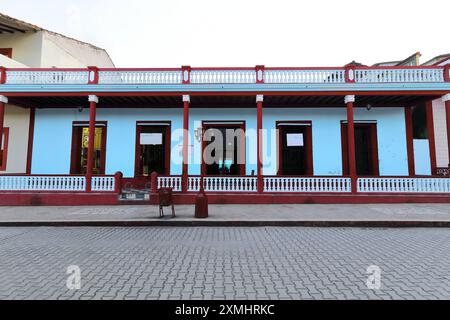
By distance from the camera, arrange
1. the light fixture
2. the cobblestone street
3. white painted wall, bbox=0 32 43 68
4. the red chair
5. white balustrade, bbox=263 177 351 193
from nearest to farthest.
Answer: the cobblestone street → the red chair → white balustrade, bbox=263 177 351 193 → the light fixture → white painted wall, bbox=0 32 43 68

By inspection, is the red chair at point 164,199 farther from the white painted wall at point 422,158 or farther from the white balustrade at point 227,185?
the white painted wall at point 422,158

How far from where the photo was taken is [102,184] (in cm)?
1027

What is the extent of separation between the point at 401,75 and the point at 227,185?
28.2 ft

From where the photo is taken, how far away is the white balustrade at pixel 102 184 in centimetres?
1014

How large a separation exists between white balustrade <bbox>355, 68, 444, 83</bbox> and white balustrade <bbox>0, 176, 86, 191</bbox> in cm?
1234

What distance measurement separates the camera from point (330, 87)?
34.2 feet

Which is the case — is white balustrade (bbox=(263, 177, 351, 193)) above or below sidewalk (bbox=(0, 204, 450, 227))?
above

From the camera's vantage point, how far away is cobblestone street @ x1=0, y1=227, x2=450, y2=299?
287 centimetres

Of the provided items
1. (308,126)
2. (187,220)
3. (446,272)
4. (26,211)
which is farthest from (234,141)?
(446,272)

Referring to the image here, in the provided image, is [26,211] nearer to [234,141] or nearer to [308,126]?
[234,141]

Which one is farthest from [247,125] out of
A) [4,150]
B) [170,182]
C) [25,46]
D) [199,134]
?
[25,46]

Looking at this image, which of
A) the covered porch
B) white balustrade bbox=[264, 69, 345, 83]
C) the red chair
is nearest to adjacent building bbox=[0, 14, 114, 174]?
the covered porch

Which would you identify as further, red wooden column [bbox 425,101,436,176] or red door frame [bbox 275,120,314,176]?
red door frame [bbox 275,120,314,176]

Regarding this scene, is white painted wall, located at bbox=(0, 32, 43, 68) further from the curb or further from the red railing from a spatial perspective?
the curb
